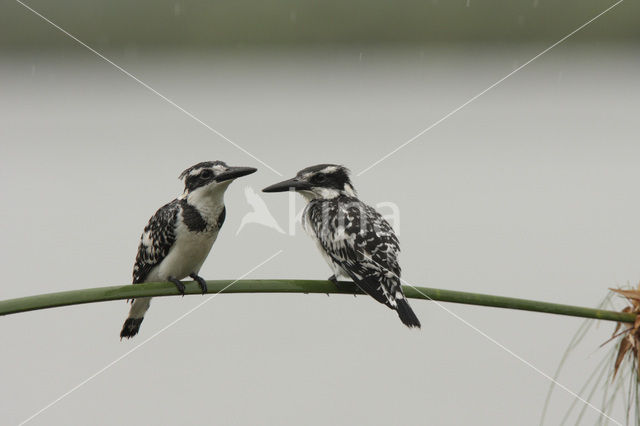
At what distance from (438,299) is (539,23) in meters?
3.93

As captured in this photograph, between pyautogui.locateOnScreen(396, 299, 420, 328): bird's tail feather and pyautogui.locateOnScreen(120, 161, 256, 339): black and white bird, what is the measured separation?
1.81 ft

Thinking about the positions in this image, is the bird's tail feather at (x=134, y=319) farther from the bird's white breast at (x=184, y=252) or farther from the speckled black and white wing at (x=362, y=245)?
the speckled black and white wing at (x=362, y=245)

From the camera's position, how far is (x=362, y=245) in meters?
2.04

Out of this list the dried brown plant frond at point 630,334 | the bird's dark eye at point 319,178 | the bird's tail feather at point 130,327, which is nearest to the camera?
the dried brown plant frond at point 630,334

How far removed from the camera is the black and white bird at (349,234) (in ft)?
6.15

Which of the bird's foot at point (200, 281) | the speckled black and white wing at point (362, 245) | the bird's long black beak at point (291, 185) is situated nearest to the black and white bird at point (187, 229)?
the bird's foot at point (200, 281)

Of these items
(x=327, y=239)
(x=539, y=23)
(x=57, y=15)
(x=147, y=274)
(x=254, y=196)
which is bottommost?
(x=147, y=274)

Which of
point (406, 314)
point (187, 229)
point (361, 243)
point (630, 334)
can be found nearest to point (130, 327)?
point (187, 229)

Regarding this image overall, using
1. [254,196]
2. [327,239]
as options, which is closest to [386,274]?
[327,239]

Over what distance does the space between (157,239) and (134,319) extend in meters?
0.37

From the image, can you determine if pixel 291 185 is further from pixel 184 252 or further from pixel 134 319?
pixel 134 319

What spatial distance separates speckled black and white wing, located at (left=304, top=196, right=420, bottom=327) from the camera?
1844mm

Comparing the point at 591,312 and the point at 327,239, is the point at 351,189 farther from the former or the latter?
the point at 591,312

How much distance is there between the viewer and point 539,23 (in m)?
4.73
